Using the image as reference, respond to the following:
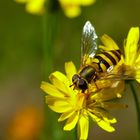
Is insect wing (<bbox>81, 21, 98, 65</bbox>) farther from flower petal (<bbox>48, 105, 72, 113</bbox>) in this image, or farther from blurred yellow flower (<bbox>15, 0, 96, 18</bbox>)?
blurred yellow flower (<bbox>15, 0, 96, 18</bbox>)

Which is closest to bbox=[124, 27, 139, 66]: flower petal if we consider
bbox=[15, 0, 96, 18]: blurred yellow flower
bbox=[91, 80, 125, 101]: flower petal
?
bbox=[91, 80, 125, 101]: flower petal

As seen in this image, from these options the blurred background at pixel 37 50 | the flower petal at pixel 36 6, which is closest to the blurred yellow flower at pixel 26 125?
the blurred background at pixel 37 50

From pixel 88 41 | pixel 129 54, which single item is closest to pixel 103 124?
pixel 129 54

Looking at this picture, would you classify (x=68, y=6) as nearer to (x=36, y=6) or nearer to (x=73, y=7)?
(x=73, y=7)

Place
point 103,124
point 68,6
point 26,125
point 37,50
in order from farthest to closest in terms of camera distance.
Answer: point 37,50
point 26,125
point 68,6
point 103,124

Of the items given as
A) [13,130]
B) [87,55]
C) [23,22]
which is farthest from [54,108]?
[23,22]
